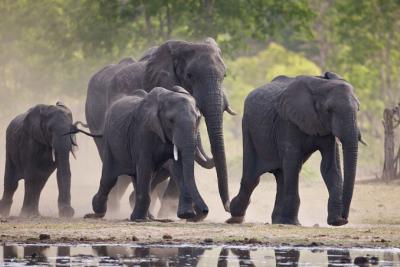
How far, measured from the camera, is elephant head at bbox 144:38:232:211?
25.4m

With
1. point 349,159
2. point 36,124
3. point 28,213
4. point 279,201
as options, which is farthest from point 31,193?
point 349,159

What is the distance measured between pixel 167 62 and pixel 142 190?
3.23 metres

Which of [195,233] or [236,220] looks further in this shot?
[236,220]

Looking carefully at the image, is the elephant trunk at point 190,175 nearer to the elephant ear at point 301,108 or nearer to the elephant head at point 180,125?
the elephant head at point 180,125

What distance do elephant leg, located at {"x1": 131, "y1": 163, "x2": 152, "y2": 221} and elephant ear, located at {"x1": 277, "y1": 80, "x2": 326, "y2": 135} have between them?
2.32m

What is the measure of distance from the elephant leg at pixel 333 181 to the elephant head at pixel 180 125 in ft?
6.17

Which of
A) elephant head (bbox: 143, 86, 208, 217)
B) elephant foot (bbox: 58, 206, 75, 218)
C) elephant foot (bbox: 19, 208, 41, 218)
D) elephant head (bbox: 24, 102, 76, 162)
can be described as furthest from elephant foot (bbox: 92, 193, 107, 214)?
elephant head (bbox: 143, 86, 208, 217)

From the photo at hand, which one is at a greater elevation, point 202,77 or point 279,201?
point 202,77

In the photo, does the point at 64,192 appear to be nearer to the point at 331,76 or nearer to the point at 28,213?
the point at 28,213

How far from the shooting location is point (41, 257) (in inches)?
740

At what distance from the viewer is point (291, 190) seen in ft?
80.8

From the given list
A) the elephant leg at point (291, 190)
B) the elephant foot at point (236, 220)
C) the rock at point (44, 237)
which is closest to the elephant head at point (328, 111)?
the elephant leg at point (291, 190)

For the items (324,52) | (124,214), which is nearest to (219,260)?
(124,214)

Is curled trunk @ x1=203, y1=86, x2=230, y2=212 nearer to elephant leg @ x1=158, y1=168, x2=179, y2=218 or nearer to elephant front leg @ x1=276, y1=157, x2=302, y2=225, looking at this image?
elephant front leg @ x1=276, y1=157, x2=302, y2=225
